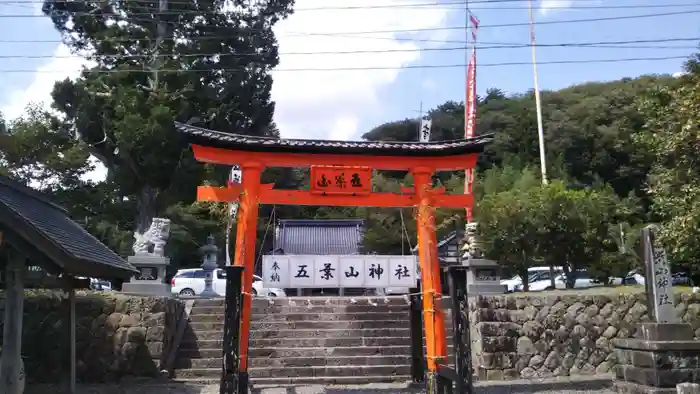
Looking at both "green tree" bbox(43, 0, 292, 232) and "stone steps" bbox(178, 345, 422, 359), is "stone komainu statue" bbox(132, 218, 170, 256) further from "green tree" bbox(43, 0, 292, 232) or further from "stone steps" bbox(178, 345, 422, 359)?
"green tree" bbox(43, 0, 292, 232)

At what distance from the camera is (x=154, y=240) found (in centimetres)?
1372

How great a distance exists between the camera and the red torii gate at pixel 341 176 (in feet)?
32.1

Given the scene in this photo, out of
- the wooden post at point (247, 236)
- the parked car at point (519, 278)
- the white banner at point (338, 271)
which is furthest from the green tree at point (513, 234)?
the wooden post at point (247, 236)

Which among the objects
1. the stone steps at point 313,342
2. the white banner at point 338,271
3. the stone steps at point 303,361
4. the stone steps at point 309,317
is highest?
the white banner at point 338,271

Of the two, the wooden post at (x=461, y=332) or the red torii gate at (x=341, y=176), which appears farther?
the red torii gate at (x=341, y=176)

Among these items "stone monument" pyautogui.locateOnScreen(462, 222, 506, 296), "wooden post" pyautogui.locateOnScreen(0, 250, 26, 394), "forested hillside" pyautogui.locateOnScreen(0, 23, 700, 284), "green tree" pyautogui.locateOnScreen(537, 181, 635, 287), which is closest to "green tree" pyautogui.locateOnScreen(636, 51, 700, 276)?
"forested hillside" pyautogui.locateOnScreen(0, 23, 700, 284)

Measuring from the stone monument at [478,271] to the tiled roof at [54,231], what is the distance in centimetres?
772

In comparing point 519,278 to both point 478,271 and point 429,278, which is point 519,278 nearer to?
point 478,271

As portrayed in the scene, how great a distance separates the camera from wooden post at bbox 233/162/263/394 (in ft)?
30.4

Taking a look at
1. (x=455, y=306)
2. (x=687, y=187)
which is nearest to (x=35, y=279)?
(x=455, y=306)

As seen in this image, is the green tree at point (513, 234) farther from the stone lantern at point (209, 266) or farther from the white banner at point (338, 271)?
the stone lantern at point (209, 266)

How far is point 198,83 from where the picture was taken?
2689cm

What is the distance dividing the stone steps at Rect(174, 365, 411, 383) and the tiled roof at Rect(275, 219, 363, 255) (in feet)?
58.1

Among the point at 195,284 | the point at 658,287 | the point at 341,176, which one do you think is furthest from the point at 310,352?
the point at 195,284
